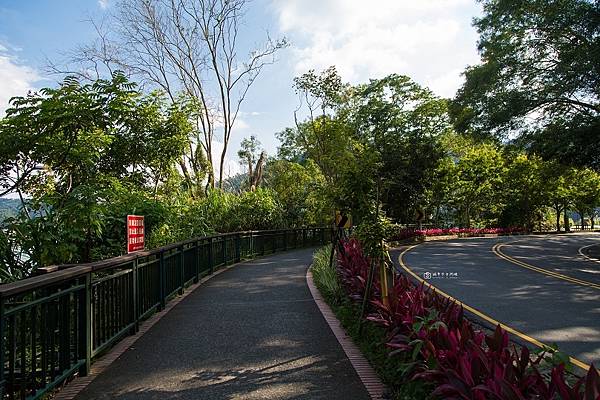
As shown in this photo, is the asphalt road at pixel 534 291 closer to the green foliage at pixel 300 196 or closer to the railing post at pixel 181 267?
the railing post at pixel 181 267

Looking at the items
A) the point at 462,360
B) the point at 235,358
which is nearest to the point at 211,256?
the point at 235,358

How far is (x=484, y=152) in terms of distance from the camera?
4256 centimetres

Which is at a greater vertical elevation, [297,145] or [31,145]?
[297,145]

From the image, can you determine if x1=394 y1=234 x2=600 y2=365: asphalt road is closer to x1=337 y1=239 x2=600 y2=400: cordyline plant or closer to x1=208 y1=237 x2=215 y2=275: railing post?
x1=337 y1=239 x2=600 y2=400: cordyline plant

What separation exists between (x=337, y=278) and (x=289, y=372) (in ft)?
14.5

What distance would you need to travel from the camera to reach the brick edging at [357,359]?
4.30 m

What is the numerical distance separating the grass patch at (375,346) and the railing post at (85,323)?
2.88m

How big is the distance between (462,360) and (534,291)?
836 centimetres

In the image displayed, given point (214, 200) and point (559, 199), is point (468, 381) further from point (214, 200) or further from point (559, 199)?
point (559, 199)

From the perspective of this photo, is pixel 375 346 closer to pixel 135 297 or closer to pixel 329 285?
pixel 135 297

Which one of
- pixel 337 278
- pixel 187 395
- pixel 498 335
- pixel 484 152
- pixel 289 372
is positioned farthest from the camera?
pixel 484 152

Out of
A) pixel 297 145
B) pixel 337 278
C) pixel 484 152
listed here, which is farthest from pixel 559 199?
pixel 337 278

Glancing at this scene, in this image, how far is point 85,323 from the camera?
475 centimetres

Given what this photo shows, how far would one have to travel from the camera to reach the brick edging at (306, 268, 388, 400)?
14.1ft
